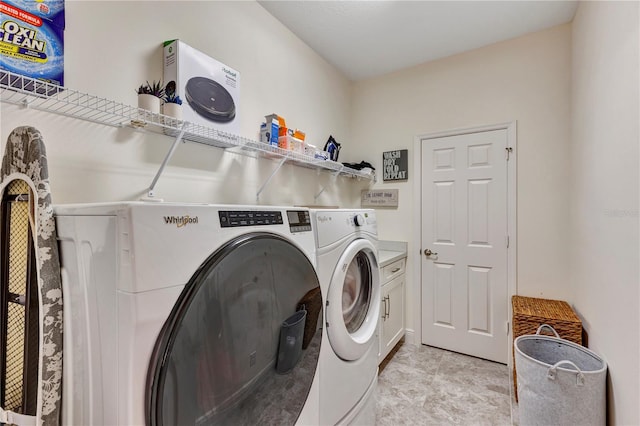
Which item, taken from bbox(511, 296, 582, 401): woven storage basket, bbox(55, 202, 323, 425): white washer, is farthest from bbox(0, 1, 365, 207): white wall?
bbox(511, 296, 582, 401): woven storage basket

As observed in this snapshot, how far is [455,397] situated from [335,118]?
8.12ft

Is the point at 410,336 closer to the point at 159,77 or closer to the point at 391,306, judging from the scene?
the point at 391,306

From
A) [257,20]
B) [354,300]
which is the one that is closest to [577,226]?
[354,300]

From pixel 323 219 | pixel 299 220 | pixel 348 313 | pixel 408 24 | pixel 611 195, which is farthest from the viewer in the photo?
pixel 408 24

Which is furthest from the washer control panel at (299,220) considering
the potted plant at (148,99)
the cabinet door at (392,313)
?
the cabinet door at (392,313)

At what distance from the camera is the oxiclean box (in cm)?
141

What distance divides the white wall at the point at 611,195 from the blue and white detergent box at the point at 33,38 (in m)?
2.10

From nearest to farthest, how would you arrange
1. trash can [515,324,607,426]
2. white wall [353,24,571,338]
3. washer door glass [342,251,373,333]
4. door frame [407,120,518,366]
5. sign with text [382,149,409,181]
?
trash can [515,324,607,426] → washer door glass [342,251,373,333] → white wall [353,24,571,338] → door frame [407,120,518,366] → sign with text [382,149,409,181]

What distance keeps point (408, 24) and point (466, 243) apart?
6.00 feet

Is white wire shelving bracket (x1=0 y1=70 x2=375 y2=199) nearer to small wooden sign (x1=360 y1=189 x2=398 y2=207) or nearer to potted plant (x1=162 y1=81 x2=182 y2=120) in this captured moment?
potted plant (x1=162 y1=81 x2=182 y2=120)

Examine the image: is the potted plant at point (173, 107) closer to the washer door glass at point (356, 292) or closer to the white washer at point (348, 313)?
the white washer at point (348, 313)

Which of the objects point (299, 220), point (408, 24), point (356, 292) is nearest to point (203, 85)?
point (299, 220)

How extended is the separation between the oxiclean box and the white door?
1.85 metres

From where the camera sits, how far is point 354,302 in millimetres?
1593
